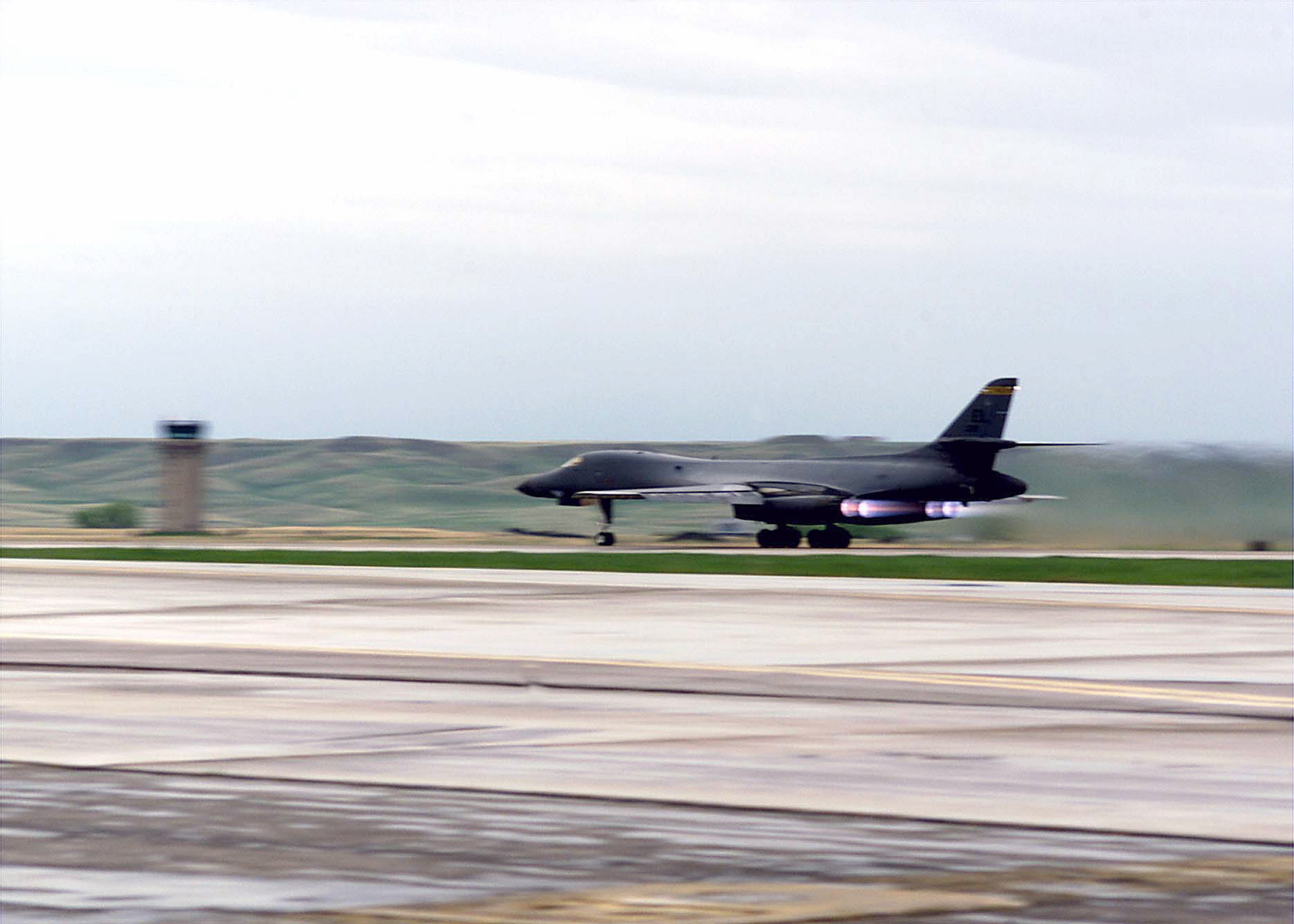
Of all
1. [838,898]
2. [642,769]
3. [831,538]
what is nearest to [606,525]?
[831,538]

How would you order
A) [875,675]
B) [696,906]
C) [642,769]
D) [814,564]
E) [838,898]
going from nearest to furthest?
[696,906] → [838,898] → [642,769] → [875,675] → [814,564]

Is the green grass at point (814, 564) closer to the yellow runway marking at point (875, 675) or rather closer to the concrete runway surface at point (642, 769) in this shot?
the concrete runway surface at point (642, 769)

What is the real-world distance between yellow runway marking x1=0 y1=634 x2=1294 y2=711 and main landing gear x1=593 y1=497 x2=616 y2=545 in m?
41.1

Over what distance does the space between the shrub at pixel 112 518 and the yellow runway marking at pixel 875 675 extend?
3156 inches

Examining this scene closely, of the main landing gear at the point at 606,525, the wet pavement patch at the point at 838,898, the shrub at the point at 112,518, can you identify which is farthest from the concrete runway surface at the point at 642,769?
the shrub at the point at 112,518

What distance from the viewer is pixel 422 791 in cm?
1022

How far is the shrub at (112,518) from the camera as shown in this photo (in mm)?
97812

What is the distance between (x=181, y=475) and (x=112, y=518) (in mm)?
27054

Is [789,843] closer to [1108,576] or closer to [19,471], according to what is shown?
[1108,576]

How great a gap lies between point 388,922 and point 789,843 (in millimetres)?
2394

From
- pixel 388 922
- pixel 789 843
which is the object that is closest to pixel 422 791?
pixel 789 843

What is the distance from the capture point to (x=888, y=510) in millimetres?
62375

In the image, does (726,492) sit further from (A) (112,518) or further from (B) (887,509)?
(A) (112,518)

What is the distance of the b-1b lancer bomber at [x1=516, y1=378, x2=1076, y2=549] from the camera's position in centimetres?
6147
